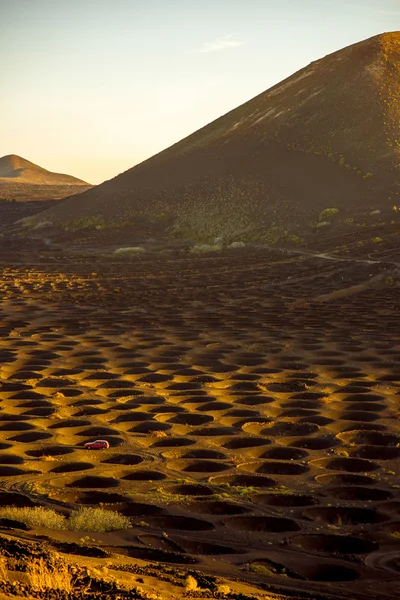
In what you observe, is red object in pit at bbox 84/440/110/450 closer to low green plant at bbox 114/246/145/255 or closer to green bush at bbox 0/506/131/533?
green bush at bbox 0/506/131/533

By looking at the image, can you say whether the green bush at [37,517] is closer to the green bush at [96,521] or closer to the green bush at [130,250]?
the green bush at [96,521]

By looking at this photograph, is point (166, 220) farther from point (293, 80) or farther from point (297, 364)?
point (297, 364)

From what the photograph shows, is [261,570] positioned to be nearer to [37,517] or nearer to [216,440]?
[37,517]

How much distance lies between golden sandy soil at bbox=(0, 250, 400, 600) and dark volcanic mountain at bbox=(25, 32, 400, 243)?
32.1 m

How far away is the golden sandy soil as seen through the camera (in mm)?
7383

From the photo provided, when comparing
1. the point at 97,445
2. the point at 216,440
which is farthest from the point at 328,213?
the point at 97,445

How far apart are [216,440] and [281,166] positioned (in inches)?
2220

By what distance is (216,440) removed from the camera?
491 inches

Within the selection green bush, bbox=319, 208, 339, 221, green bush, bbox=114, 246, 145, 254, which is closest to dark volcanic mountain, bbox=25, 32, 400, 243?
green bush, bbox=319, 208, 339, 221

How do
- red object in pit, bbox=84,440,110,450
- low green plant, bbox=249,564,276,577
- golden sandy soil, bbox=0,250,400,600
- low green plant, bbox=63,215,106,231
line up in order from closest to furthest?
1. low green plant, bbox=249,564,276,577
2. golden sandy soil, bbox=0,250,400,600
3. red object in pit, bbox=84,440,110,450
4. low green plant, bbox=63,215,106,231

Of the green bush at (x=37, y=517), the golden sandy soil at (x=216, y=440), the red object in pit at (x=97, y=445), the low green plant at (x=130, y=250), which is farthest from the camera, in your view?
the low green plant at (x=130, y=250)

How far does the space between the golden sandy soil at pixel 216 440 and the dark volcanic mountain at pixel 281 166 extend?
3214 centimetres

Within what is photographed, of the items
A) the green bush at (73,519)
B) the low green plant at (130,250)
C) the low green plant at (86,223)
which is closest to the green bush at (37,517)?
the green bush at (73,519)

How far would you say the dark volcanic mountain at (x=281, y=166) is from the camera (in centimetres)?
6034
